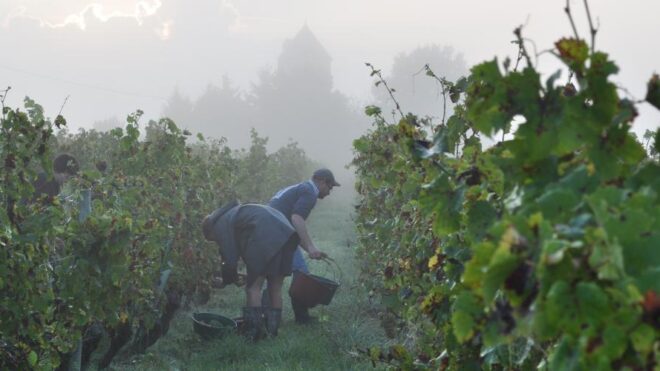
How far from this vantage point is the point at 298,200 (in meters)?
7.52

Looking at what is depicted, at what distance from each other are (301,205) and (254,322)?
1500 mm

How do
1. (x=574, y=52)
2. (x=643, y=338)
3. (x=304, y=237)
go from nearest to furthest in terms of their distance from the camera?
(x=643, y=338) → (x=574, y=52) → (x=304, y=237)

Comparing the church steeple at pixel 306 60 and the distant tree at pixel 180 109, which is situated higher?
the church steeple at pixel 306 60

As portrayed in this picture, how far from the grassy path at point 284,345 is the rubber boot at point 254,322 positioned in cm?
21

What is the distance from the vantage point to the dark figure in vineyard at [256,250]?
6.56 metres

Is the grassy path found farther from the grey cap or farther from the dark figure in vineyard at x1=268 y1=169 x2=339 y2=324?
the grey cap

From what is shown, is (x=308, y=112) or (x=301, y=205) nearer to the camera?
(x=301, y=205)

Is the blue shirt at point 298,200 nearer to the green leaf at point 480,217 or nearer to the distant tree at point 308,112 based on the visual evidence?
the green leaf at point 480,217

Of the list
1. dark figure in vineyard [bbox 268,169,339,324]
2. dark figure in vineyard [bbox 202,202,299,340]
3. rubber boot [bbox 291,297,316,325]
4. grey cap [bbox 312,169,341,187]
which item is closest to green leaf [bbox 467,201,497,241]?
dark figure in vineyard [bbox 202,202,299,340]

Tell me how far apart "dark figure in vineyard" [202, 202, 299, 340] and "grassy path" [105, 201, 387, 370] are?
0.32m

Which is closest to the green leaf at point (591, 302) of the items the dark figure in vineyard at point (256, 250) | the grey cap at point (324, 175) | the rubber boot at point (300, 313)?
the dark figure in vineyard at point (256, 250)

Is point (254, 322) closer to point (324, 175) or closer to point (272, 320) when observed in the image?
point (272, 320)

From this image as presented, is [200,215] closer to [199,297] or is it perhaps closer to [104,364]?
[199,297]

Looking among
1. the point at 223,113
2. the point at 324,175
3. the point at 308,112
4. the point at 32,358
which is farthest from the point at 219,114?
the point at 32,358
